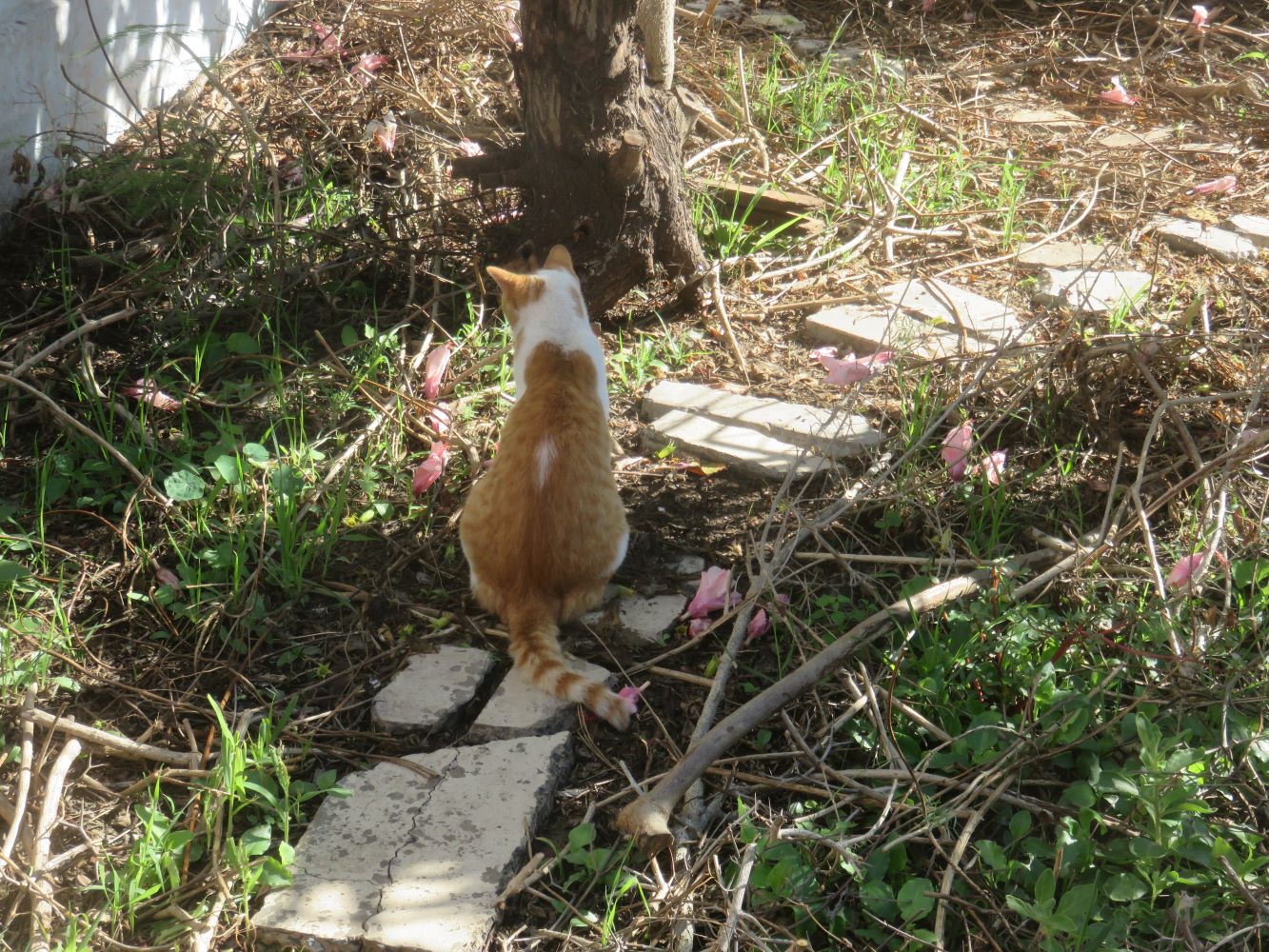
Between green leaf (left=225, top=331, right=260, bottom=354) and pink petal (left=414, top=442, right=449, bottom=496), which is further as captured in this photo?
green leaf (left=225, top=331, right=260, bottom=354)

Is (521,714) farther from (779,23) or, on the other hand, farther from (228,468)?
(779,23)

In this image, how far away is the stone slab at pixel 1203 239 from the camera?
5133 mm

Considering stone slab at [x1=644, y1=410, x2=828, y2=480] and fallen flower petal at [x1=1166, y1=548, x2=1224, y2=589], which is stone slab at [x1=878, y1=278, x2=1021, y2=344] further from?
fallen flower petal at [x1=1166, y1=548, x2=1224, y2=589]

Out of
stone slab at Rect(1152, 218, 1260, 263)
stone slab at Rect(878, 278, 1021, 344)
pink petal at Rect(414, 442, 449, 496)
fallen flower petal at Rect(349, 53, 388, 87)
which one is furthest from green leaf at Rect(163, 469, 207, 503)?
stone slab at Rect(1152, 218, 1260, 263)

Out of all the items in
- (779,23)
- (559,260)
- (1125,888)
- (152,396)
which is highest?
(779,23)

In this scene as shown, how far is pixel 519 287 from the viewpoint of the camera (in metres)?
3.73

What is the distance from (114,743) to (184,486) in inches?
37.6

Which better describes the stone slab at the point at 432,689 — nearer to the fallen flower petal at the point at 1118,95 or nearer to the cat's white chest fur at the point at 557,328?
the cat's white chest fur at the point at 557,328

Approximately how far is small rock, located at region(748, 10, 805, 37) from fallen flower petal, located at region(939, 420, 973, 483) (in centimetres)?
469

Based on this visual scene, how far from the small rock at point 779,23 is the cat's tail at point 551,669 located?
17.8 feet

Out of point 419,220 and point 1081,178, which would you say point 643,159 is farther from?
point 1081,178

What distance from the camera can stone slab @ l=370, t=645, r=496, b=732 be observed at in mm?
2992

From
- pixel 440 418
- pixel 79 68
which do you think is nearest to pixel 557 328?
pixel 440 418

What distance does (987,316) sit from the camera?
4695mm
